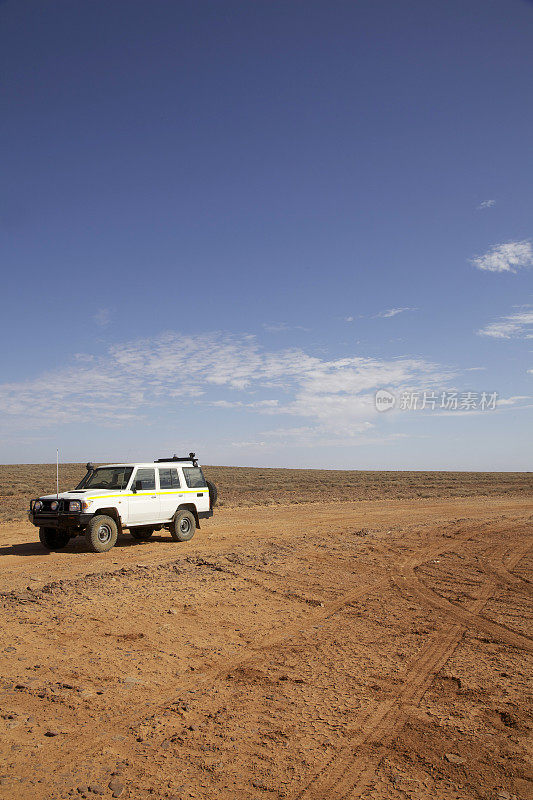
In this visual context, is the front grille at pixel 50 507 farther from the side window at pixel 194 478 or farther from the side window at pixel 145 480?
the side window at pixel 194 478

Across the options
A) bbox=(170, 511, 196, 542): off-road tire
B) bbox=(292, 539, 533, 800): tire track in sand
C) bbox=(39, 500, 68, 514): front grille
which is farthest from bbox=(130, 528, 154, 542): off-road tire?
bbox=(292, 539, 533, 800): tire track in sand

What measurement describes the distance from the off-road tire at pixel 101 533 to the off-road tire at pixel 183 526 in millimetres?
1930

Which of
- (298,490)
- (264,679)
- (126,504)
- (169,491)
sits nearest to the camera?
(264,679)

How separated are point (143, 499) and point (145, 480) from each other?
0.49m

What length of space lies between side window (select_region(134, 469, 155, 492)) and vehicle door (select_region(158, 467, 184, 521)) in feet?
0.88

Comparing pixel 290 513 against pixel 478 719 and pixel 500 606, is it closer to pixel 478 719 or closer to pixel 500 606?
pixel 500 606

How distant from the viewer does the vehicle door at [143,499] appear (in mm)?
13789

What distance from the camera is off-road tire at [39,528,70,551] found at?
13367 millimetres

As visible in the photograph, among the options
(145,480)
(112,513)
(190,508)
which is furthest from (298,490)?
(112,513)

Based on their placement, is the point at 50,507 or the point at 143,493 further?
the point at 143,493

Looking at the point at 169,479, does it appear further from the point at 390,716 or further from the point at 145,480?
the point at 390,716

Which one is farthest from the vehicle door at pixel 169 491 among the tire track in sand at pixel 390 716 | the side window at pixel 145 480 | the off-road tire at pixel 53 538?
A: the tire track in sand at pixel 390 716

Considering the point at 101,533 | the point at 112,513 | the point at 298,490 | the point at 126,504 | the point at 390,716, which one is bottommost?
the point at 298,490

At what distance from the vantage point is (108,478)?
1427 centimetres
